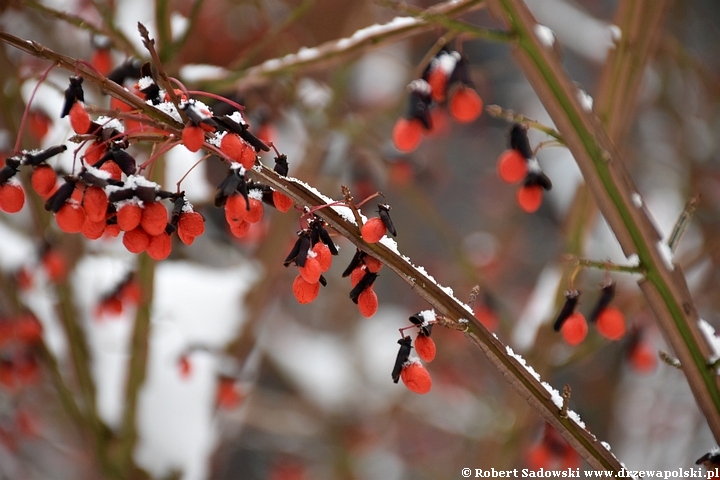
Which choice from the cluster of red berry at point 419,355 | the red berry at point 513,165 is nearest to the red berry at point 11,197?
the cluster of red berry at point 419,355

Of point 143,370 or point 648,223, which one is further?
point 143,370

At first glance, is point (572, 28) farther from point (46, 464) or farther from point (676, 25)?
point (46, 464)

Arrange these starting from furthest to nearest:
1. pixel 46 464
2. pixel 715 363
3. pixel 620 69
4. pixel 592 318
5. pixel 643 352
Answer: pixel 46 464
pixel 643 352
pixel 620 69
pixel 592 318
pixel 715 363

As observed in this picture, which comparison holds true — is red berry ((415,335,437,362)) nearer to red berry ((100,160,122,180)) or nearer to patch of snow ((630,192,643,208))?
patch of snow ((630,192,643,208))

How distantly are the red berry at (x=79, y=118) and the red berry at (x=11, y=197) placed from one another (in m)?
0.18

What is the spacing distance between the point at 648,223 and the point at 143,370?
1.72 m

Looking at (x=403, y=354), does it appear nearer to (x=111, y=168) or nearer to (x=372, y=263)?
(x=372, y=263)

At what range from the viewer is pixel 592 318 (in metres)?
1.34

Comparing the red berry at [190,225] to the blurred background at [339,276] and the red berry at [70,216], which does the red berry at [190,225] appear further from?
the blurred background at [339,276]

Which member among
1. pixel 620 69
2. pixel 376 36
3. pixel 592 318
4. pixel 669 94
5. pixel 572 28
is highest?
pixel 572 28

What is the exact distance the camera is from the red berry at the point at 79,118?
0.94 metres

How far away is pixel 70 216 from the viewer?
95 centimetres

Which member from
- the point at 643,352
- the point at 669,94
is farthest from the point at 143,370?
the point at 669,94

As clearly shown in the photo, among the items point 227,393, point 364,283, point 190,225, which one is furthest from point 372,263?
point 227,393
